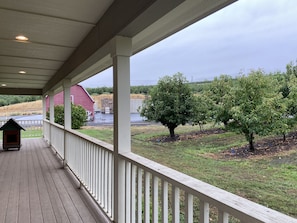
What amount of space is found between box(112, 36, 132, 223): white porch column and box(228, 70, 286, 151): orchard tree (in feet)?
3.45

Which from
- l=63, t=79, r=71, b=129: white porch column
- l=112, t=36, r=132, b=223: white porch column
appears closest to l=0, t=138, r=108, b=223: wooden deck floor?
l=112, t=36, r=132, b=223: white porch column

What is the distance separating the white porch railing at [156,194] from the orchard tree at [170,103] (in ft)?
1.29

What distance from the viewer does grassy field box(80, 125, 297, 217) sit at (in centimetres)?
109

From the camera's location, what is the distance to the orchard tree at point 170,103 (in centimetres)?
191

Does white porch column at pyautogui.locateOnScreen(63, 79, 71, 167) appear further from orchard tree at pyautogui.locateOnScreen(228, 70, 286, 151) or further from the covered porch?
orchard tree at pyautogui.locateOnScreen(228, 70, 286, 151)

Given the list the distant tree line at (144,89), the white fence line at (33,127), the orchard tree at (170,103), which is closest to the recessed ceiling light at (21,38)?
the distant tree line at (144,89)

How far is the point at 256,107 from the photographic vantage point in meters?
1.37

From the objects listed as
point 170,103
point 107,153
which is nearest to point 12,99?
point 107,153

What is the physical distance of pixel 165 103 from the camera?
215cm

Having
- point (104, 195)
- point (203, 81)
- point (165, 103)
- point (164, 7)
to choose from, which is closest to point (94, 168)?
point (104, 195)

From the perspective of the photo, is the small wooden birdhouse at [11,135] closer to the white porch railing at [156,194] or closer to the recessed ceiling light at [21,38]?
the white porch railing at [156,194]

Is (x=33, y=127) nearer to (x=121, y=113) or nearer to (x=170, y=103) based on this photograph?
(x=121, y=113)

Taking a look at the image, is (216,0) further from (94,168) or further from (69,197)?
(69,197)

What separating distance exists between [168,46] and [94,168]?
1.92 metres
